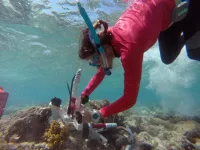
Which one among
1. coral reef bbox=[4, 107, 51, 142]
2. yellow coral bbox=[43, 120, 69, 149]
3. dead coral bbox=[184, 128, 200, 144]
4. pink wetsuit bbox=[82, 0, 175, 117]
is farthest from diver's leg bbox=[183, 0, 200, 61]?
dead coral bbox=[184, 128, 200, 144]

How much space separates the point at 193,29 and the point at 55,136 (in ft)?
12.6

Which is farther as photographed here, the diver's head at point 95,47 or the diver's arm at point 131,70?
the diver's head at point 95,47

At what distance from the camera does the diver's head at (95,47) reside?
2949 millimetres

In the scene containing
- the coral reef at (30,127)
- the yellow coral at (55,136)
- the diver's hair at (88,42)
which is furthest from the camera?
the coral reef at (30,127)

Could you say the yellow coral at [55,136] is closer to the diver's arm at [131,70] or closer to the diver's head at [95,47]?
the diver's head at [95,47]

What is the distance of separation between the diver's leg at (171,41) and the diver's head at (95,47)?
2.22m

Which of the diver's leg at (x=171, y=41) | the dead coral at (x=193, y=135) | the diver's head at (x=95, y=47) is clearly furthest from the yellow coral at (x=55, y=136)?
the dead coral at (x=193, y=135)

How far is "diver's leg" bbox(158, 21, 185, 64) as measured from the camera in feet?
14.7

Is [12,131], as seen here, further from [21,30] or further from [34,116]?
[21,30]

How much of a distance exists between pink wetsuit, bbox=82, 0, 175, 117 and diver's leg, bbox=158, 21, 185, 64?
3.14 feet

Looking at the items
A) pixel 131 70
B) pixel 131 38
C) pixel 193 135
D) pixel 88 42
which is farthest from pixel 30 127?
pixel 193 135

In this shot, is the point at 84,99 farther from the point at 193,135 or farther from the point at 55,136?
the point at 193,135

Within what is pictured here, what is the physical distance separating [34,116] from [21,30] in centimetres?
1847

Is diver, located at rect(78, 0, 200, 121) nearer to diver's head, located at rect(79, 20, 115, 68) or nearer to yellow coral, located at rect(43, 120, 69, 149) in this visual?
diver's head, located at rect(79, 20, 115, 68)
